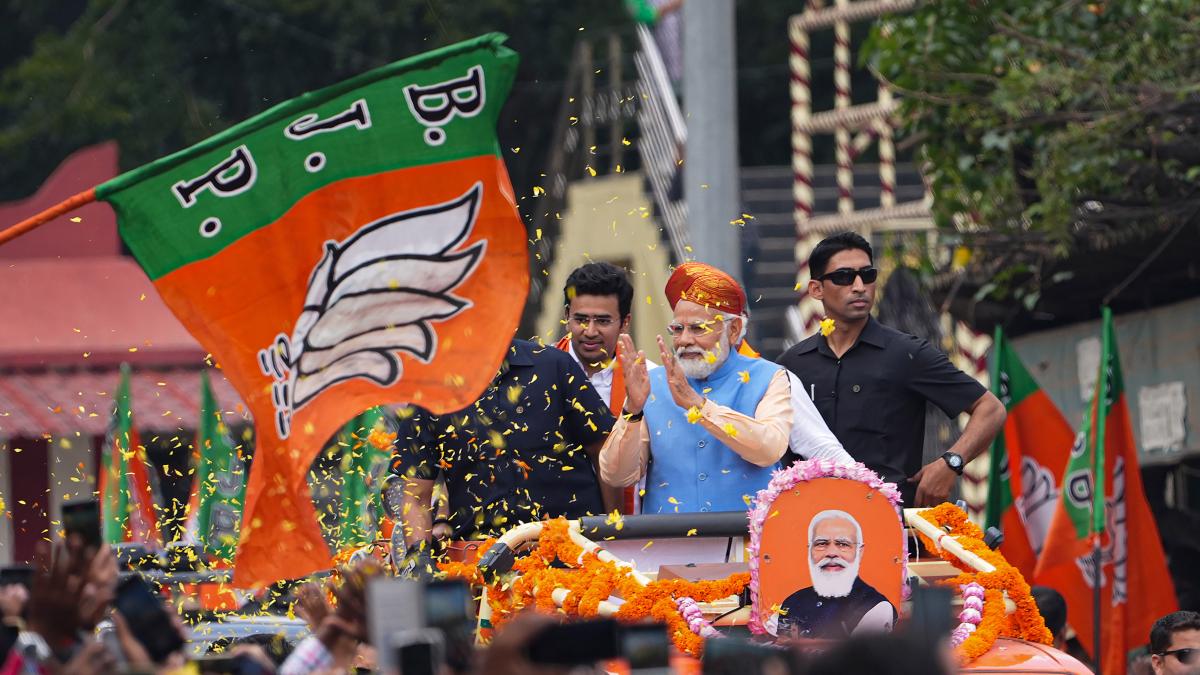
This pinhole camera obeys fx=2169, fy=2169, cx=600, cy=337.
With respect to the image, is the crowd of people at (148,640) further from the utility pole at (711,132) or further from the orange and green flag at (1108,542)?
the orange and green flag at (1108,542)

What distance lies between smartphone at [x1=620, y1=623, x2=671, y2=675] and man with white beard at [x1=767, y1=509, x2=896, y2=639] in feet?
8.72

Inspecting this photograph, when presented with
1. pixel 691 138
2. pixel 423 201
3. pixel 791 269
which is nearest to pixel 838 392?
pixel 423 201

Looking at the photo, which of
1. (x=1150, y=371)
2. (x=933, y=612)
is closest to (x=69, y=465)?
(x=1150, y=371)

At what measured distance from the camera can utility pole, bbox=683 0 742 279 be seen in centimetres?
1191

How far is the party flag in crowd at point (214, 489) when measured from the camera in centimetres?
1335

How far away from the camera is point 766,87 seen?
110 feet

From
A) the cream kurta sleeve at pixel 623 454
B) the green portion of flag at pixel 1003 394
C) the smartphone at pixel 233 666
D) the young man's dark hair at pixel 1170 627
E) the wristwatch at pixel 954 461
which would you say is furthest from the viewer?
the green portion of flag at pixel 1003 394

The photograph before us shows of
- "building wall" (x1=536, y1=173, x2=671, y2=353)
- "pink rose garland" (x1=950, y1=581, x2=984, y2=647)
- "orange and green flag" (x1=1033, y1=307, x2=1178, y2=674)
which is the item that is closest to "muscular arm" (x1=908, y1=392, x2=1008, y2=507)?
"pink rose garland" (x1=950, y1=581, x2=984, y2=647)

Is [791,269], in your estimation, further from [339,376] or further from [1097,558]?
[339,376]

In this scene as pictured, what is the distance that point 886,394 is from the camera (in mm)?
8852

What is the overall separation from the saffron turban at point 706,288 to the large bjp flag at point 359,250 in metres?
1.06

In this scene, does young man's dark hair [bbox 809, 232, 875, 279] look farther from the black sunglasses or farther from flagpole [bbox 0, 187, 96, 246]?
flagpole [bbox 0, 187, 96, 246]

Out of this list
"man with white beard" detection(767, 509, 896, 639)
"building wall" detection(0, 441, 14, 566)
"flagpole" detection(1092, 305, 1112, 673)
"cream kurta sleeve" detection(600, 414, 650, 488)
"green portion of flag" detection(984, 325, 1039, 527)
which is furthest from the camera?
"building wall" detection(0, 441, 14, 566)

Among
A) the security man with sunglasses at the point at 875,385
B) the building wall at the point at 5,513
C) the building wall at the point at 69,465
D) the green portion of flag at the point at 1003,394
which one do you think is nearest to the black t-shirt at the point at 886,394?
the security man with sunglasses at the point at 875,385
